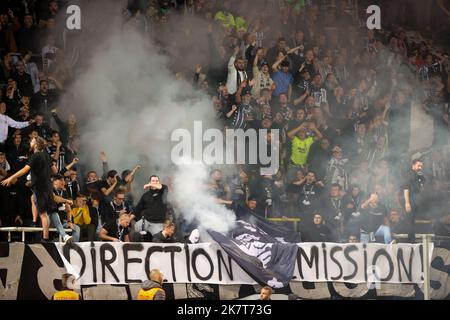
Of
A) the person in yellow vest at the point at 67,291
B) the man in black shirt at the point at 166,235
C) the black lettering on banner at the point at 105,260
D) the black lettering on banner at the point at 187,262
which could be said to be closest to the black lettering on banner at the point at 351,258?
the black lettering on banner at the point at 187,262

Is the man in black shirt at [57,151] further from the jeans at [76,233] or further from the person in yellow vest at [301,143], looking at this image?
the person in yellow vest at [301,143]

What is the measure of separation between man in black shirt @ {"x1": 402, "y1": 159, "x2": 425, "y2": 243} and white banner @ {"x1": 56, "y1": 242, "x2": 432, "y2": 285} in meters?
0.70

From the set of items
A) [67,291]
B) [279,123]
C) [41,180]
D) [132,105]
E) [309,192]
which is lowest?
[67,291]

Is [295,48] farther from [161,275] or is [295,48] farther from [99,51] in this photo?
[161,275]

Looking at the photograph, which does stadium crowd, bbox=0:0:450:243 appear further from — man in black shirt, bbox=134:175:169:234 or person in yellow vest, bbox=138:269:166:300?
person in yellow vest, bbox=138:269:166:300

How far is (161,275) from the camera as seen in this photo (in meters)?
11.3

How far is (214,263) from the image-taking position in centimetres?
1197

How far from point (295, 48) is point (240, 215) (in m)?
3.85

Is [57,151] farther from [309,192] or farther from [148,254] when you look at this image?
[309,192]

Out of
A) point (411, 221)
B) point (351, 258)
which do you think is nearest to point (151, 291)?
point (351, 258)

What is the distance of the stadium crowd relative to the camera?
41.0 ft

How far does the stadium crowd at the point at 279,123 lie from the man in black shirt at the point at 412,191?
0.05ft

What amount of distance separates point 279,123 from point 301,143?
0.41 meters
